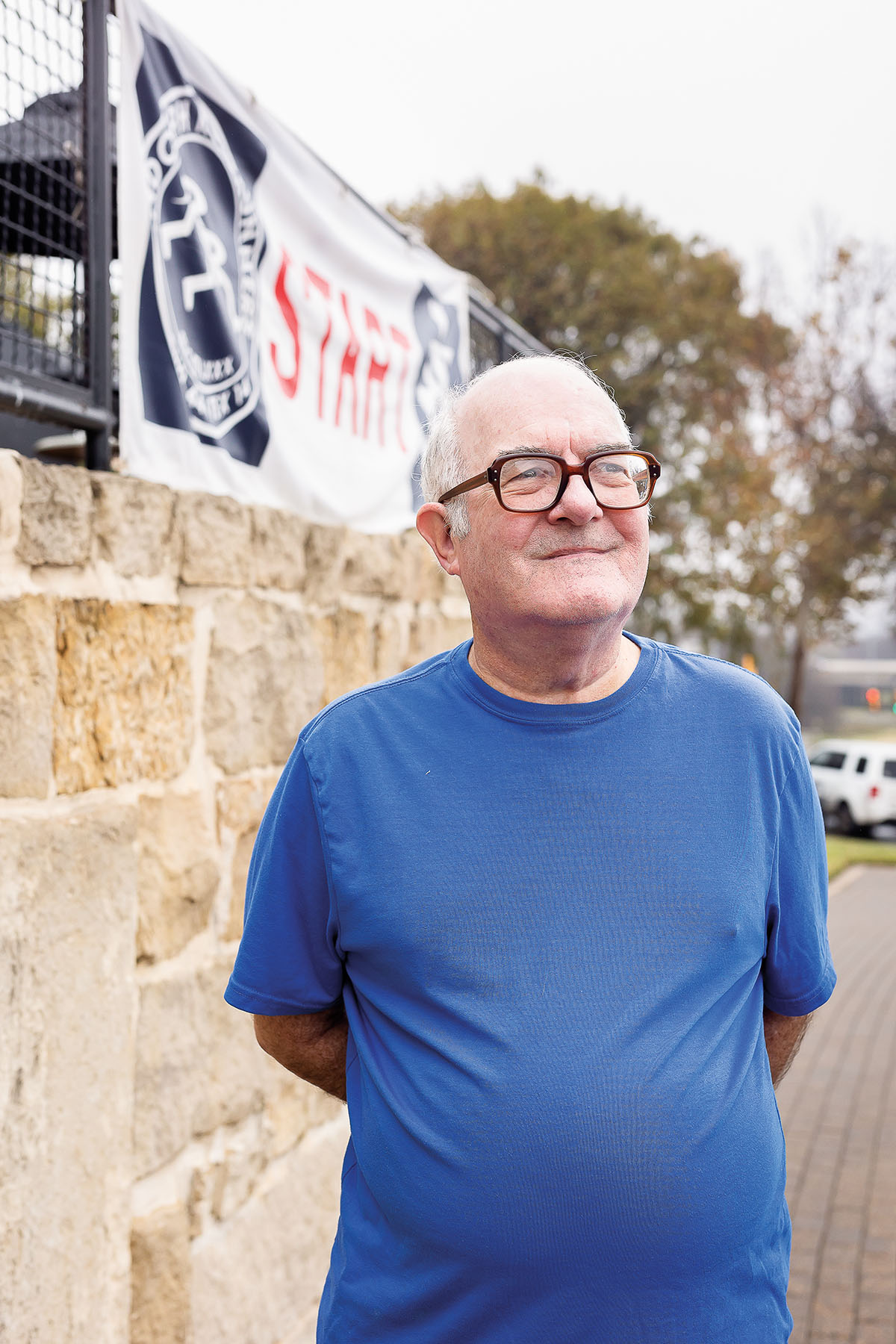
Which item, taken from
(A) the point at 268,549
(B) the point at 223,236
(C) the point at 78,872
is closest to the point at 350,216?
Answer: (B) the point at 223,236

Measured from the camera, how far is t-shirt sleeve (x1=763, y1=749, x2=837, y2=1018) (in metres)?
1.68

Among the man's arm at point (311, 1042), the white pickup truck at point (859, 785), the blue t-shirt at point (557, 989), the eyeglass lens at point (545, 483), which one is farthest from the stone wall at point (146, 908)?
the white pickup truck at point (859, 785)

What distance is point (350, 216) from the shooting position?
3645 mm

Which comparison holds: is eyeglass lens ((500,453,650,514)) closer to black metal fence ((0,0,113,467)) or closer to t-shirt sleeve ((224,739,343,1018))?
t-shirt sleeve ((224,739,343,1018))

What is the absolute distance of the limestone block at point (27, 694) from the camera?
2.03m

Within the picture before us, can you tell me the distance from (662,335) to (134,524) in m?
21.0

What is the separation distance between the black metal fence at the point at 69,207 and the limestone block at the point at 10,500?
29 cm

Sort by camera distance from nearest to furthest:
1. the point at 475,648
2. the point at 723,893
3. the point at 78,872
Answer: the point at 723,893 < the point at 475,648 < the point at 78,872

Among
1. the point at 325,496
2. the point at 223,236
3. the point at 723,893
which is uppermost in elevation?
the point at 223,236

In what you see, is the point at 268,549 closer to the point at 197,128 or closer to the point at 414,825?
the point at 197,128

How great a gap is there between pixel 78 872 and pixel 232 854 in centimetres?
71

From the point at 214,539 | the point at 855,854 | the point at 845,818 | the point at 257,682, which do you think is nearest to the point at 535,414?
the point at 214,539

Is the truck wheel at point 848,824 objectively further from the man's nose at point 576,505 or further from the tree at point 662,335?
the man's nose at point 576,505

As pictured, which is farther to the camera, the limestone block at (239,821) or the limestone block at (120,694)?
the limestone block at (239,821)
